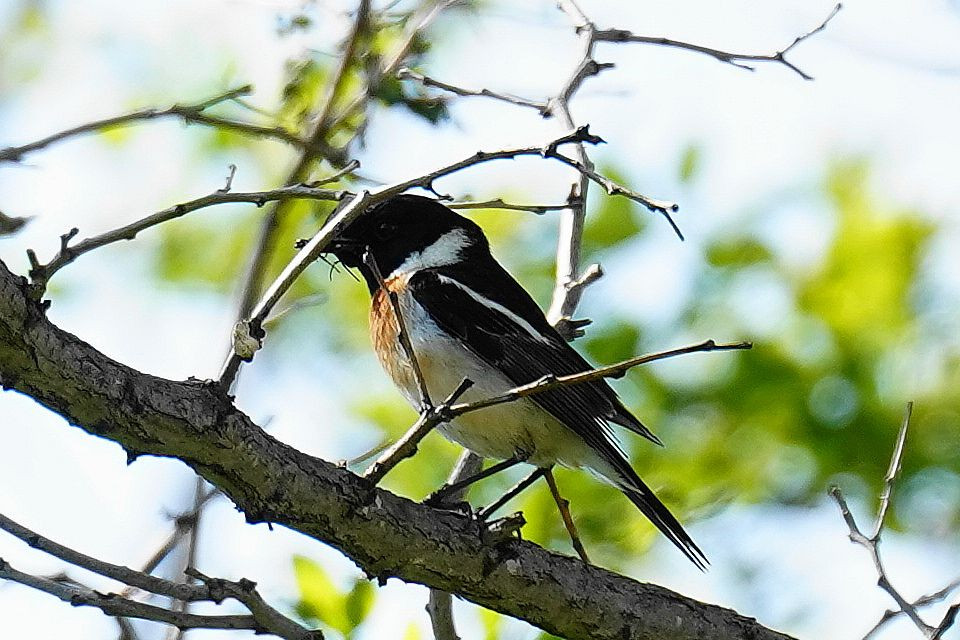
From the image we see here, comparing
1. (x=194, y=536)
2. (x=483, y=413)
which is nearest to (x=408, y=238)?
(x=483, y=413)

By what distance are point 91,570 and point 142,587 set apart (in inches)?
4.2

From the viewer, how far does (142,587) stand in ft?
8.16

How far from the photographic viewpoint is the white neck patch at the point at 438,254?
459 cm

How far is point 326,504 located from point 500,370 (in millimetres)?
1492

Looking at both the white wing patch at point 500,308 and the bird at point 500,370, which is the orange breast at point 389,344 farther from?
the white wing patch at point 500,308

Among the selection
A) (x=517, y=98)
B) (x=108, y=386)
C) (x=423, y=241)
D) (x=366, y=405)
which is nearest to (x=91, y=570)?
(x=108, y=386)

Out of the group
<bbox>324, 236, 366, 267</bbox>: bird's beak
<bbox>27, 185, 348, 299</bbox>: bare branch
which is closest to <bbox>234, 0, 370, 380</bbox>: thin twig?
<bbox>324, 236, 366, 267</bbox>: bird's beak

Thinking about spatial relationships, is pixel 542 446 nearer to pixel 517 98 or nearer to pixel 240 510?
pixel 517 98

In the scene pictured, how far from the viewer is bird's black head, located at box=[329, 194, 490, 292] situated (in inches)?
181

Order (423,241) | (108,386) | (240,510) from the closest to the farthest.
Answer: (108,386)
(240,510)
(423,241)

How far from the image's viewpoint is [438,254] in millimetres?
4711

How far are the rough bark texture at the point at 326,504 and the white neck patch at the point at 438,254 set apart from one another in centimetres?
161

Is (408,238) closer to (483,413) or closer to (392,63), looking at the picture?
(392,63)

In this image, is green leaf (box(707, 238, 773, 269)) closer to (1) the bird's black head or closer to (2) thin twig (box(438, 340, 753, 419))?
(1) the bird's black head
